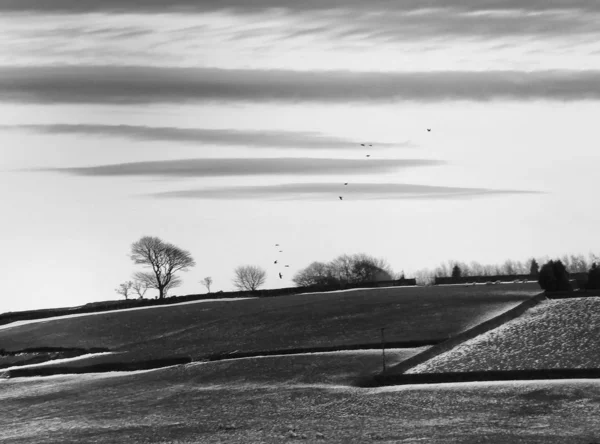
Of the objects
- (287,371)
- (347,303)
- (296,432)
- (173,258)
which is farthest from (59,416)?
(173,258)

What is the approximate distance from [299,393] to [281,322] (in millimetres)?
26021

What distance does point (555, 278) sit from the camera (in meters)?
76.6

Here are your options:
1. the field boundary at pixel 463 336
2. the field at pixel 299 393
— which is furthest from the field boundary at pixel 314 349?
the field boundary at pixel 463 336

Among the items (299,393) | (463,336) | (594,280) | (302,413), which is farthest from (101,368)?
(594,280)

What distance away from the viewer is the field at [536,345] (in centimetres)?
5462

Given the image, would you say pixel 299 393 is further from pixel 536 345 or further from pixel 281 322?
pixel 281 322

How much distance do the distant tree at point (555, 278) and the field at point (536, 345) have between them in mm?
7337

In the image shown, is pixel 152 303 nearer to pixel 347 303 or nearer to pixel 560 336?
pixel 347 303

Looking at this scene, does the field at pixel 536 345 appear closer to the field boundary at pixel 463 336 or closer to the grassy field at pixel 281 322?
the field boundary at pixel 463 336

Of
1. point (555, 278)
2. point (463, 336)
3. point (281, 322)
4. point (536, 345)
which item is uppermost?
point (555, 278)

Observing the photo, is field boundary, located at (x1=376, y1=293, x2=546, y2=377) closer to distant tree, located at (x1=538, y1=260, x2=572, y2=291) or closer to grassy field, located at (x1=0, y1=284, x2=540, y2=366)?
grassy field, located at (x1=0, y1=284, x2=540, y2=366)

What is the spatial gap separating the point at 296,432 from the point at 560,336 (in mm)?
19254

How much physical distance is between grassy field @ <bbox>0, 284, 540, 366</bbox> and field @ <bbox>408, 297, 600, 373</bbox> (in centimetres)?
322

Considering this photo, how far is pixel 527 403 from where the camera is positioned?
47688 millimetres
